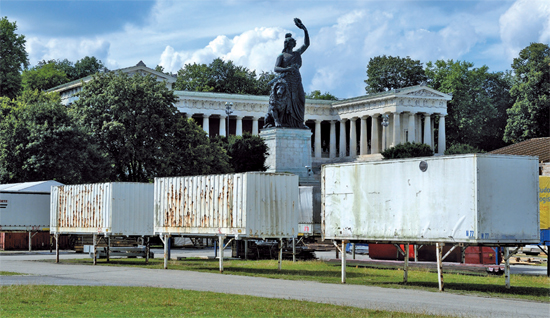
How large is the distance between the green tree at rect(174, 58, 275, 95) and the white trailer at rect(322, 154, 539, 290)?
10030 centimetres

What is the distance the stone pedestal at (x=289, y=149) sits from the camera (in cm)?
6788

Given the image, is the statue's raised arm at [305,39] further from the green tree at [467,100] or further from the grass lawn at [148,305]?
the green tree at [467,100]

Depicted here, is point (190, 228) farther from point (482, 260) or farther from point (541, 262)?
point (541, 262)

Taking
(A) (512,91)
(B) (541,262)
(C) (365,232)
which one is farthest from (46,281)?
(A) (512,91)

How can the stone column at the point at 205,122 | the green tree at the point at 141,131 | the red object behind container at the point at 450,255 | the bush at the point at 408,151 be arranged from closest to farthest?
the red object behind container at the point at 450,255
the green tree at the point at 141,131
the bush at the point at 408,151
the stone column at the point at 205,122

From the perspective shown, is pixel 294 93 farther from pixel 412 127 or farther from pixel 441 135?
pixel 441 135

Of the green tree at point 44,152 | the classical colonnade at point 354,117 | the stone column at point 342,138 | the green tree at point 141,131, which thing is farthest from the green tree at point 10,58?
the stone column at point 342,138

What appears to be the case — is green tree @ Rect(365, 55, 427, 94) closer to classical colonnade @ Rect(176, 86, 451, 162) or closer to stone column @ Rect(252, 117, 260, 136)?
classical colonnade @ Rect(176, 86, 451, 162)

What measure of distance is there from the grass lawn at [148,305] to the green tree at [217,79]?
105 m

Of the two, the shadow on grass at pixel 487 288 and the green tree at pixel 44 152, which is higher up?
the green tree at pixel 44 152

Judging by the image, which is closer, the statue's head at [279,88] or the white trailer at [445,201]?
the white trailer at [445,201]

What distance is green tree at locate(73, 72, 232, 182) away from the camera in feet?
205

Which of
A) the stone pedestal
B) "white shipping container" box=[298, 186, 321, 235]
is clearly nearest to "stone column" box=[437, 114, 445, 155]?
the stone pedestal

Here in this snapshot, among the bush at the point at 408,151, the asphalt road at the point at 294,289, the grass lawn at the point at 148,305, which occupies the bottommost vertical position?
the asphalt road at the point at 294,289
